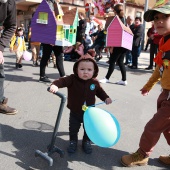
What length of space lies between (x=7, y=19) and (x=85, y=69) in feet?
4.28

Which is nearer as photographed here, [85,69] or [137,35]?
[85,69]

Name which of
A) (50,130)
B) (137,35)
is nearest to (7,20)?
(50,130)

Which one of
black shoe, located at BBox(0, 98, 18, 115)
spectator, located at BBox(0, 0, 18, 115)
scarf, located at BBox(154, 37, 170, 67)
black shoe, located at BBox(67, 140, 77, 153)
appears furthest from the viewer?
black shoe, located at BBox(0, 98, 18, 115)

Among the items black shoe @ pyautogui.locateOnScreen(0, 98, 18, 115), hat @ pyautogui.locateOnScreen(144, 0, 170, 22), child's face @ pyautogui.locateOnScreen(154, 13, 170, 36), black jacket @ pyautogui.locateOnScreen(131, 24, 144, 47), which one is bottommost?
black shoe @ pyautogui.locateOnScreen(0, 98, 18, 115)

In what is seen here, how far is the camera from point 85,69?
2320mm

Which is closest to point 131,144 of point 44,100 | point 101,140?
point 101,140

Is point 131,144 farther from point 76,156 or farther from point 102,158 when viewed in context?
point 76,156

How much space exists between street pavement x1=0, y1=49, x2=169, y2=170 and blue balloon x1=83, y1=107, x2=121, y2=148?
43cm

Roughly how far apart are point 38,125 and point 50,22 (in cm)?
215

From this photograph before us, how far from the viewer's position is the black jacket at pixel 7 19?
2.77 metres

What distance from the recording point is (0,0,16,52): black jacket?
2771 mm

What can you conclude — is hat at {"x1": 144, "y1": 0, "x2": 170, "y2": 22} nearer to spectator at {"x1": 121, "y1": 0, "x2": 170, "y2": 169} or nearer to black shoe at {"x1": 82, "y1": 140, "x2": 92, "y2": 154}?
spectator at {"x1": 121, "y1": 0, "x2": 170, "y2": 169}

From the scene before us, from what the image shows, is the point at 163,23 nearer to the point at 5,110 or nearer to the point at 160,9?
the point at 160,9

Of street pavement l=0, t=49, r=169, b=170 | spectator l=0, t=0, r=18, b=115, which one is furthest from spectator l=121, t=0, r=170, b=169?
spectator l=0, t=0, r=18, b=115
